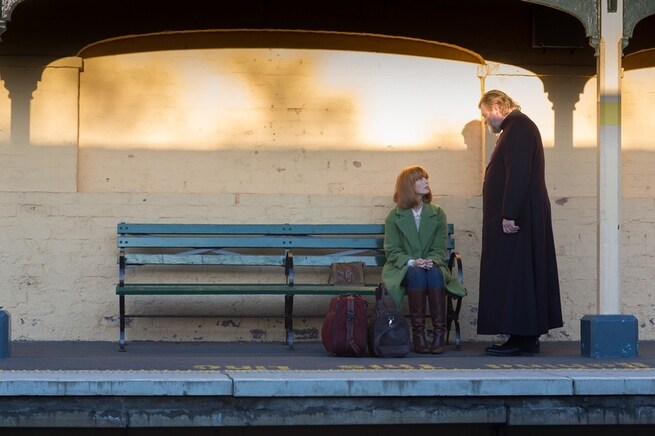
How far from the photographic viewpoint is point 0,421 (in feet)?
22.2

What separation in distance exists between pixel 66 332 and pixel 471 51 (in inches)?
151

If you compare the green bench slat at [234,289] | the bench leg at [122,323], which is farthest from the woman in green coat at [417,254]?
the bench leg at [122,323]

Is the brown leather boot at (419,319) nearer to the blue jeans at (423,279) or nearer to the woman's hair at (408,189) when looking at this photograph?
the blue jeans at (423,279)

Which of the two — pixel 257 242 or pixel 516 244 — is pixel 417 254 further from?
pixel 257 242

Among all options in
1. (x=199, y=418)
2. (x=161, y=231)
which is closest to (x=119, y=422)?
(x=199, y=418)

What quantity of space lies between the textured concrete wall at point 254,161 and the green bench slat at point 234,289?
64cm

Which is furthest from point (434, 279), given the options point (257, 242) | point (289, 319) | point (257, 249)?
point (257, 249)

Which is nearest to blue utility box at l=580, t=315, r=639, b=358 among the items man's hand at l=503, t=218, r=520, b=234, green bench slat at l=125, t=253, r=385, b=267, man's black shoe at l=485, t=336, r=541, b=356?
man's black shoe at l=485, t=336, r=541, b=356

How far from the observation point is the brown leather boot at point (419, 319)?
8.97 meters

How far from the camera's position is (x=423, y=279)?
9000 millimetres

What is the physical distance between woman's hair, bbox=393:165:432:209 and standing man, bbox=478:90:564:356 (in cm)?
57

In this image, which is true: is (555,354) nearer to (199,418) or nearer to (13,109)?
(199,418)

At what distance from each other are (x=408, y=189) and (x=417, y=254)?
48 cm

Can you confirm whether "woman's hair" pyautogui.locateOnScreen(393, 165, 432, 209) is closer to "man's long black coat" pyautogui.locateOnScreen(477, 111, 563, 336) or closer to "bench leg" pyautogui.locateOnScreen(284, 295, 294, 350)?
"man's long black coat" pyautogui.locateOnScreen(477, 111, 563, 336)
